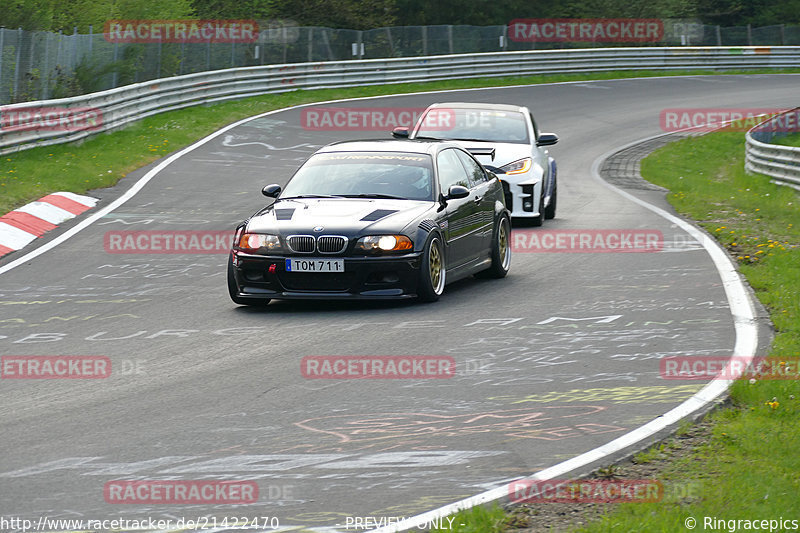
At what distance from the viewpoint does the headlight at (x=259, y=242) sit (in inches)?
419

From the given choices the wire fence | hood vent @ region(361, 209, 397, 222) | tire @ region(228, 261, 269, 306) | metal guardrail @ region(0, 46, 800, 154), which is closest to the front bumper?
tire @ region(228, 261, 269, 306)

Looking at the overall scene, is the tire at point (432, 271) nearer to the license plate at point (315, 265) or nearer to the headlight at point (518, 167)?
the license plate at point (315, 265)

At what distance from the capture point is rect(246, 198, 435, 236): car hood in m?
10.6

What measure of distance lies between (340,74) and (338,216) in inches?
1089

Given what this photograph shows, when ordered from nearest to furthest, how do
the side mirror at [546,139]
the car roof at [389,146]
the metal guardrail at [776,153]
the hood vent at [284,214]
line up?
the hood vent at [284,214] → the car roof at [389,146] → the side mirror at [546,139] → the metal guardrail at [776,153]

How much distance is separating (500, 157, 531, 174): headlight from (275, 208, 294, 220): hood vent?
6.09 metres

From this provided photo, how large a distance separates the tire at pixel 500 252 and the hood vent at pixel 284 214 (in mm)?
2498

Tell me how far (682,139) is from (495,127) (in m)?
15.4

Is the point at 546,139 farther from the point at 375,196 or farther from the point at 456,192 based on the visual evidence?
the point at 375,196

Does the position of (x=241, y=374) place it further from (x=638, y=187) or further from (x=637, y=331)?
(x=638, y=187)

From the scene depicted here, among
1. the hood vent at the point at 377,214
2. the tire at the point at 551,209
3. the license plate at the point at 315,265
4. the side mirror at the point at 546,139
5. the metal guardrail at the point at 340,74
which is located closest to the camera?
the license plate at the point at 315,265

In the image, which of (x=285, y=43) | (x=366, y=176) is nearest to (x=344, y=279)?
(x=366, y=176)

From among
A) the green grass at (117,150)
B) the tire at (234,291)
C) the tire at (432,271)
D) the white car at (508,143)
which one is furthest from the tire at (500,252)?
the green grass at (117,150)

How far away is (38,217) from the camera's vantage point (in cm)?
1620
